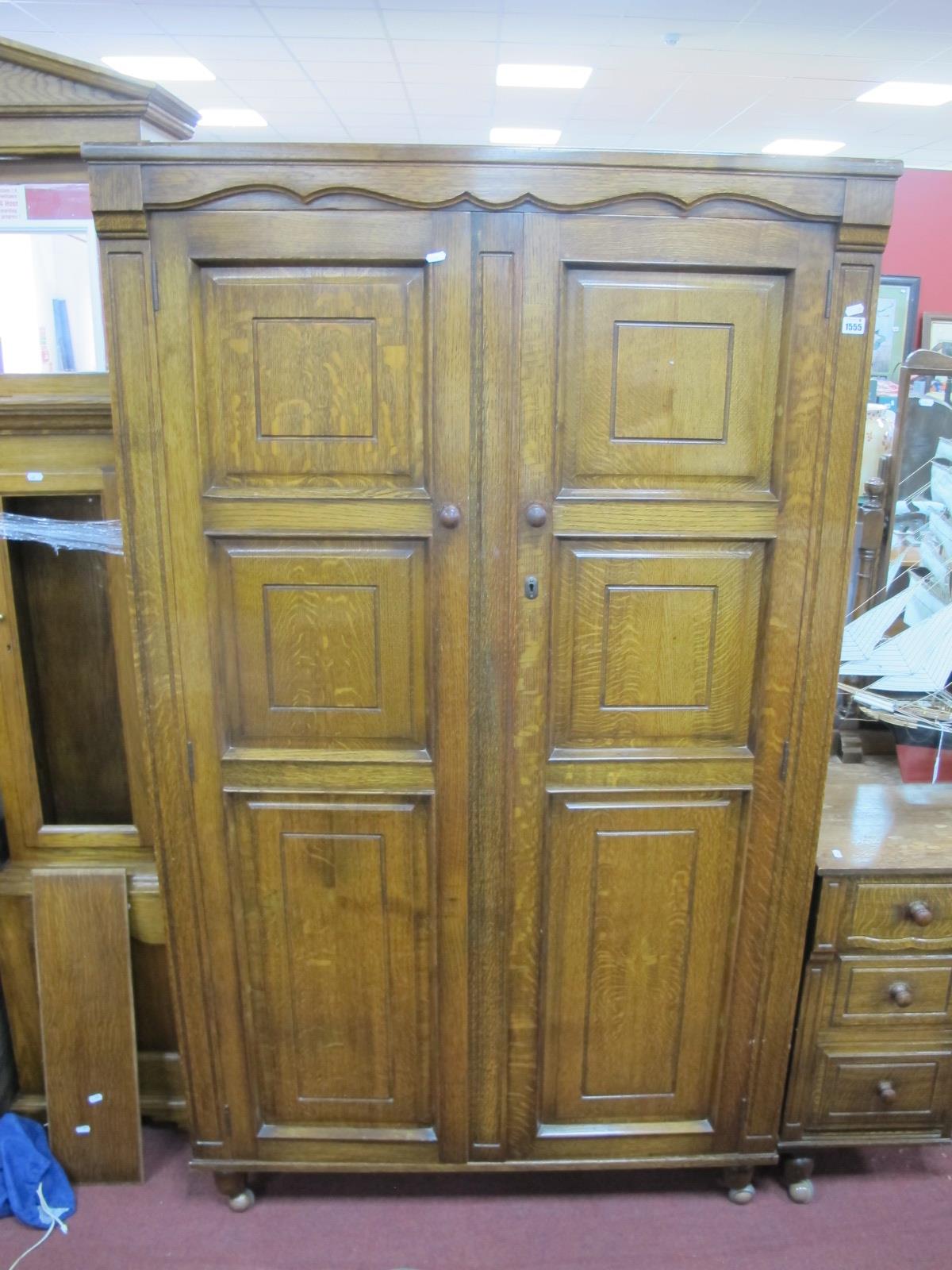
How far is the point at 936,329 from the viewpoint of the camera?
525 centimetres

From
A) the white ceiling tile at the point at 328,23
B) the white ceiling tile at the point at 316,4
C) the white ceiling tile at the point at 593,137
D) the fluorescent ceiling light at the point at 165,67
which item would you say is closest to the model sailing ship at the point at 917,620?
the white ceiling tile at the point at 316,4

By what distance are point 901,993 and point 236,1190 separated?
1290mm

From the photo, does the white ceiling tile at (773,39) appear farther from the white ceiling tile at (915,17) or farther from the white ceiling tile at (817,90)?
the white ceiling tile at (817,90)

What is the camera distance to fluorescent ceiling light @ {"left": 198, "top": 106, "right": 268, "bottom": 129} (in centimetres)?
556

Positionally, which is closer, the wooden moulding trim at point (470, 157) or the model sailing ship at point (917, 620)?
the wooden moulding trim at point (470, 157)

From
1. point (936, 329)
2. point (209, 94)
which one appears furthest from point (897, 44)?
point (209, 94)

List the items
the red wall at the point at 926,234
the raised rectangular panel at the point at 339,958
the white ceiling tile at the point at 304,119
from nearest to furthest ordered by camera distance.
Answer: the raised rectangular panel at the point at 339,958
the white ceiling tile at the point at 304,119
the red wall at the point at 926,234

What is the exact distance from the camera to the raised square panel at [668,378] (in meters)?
1.18

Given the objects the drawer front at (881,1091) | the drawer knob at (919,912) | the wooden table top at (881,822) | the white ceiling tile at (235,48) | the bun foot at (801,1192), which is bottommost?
the bun foot at (801,1192)

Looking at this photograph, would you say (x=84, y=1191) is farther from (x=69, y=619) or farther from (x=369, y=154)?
(x=369, y=154)

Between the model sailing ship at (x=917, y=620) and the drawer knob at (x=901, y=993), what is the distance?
457 millimetres

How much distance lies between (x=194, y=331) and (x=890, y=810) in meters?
1.51

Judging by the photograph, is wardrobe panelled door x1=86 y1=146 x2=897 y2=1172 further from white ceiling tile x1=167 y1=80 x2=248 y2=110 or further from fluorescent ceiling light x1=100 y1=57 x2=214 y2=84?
white ceiling tile x1=167 y1=80 x2=248 y2=110

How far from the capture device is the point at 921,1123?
1.57 m
